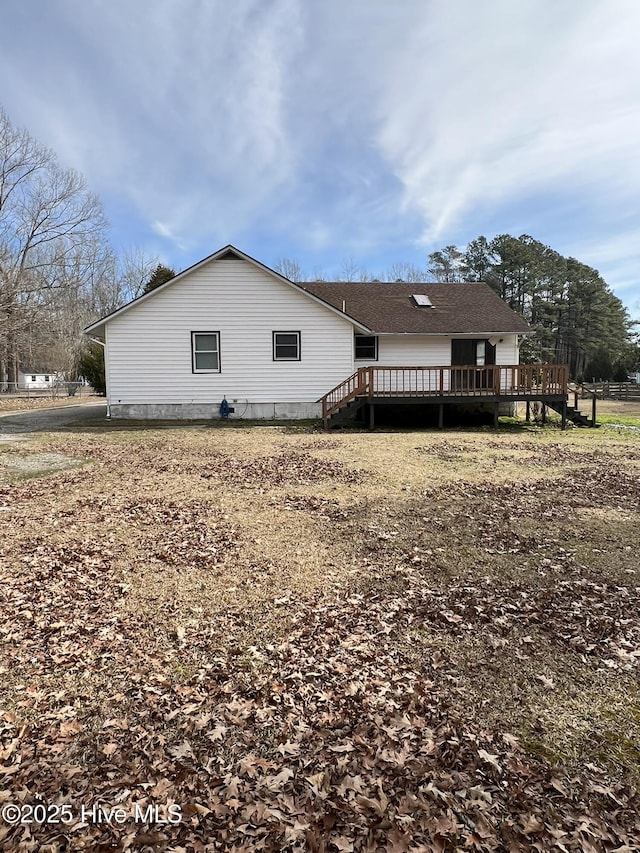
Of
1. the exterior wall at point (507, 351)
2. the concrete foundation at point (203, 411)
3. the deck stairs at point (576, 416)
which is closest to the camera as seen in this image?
the deck stairs at point (576, 416)

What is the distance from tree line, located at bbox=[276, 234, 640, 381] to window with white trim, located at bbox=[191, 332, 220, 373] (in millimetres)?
36398

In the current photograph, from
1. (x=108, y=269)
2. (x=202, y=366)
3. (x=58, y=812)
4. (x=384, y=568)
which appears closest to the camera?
(x=58, y=812)

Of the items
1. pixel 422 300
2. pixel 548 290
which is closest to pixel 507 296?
pixel 548 290

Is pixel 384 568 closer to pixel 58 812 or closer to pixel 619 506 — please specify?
pixel 58 812

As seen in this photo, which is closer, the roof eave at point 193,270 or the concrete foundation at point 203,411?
the roof eave at point 193,270

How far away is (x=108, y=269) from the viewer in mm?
51594

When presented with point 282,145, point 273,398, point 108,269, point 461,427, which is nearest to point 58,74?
point 282,145

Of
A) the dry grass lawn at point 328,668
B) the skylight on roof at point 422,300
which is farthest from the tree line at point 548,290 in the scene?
the dry grass lawn at point 328,668

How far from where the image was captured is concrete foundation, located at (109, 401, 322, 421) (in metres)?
17.5

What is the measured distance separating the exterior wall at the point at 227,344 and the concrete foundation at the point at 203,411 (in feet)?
0.20

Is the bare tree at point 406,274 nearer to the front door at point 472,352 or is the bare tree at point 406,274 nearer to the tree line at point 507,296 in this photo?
the tree line at point 507,296

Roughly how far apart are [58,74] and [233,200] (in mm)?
9572

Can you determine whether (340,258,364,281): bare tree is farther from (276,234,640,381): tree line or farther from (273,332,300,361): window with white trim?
(273,332,300,361): window with white trim

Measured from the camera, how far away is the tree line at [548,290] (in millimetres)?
48406
